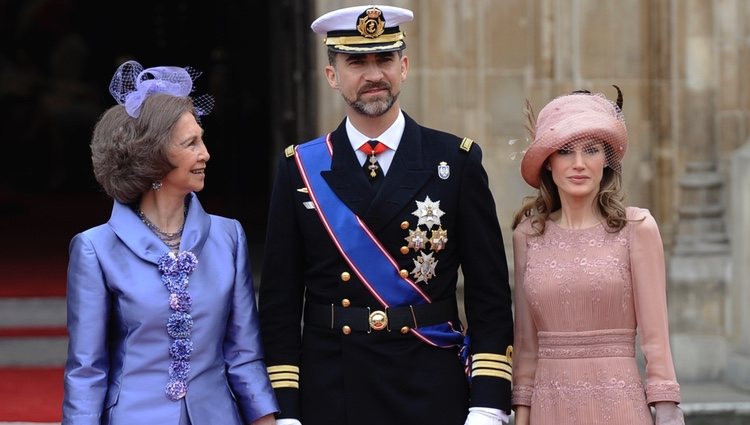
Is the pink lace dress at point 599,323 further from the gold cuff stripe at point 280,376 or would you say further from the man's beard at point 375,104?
the gold cuff stripe at point 280,376

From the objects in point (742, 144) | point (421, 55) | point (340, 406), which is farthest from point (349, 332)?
point (742, 144)

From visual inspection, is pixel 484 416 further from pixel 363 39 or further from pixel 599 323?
pixel 363 39

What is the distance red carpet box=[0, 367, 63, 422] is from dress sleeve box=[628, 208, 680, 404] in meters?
3.30

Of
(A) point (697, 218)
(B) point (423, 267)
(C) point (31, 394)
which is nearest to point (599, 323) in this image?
(B) point (423, 267)

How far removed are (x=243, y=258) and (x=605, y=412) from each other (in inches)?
46.7

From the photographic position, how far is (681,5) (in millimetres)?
8180

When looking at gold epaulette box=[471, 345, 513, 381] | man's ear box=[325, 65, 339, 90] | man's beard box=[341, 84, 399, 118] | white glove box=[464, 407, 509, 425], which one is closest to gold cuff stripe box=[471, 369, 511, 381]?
gold epaulette box=[471, 345, 513, 381]

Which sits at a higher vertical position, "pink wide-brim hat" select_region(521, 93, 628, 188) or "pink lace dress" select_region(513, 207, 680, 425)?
"pink wide-brim hat" select_region(521, 93, 628, 188)

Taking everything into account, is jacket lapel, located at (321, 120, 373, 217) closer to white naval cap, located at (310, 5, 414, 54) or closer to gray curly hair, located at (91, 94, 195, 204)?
white naval cap, located at (310, 5, 414, 54)

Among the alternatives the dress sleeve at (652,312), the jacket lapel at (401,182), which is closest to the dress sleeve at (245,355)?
the jacket lapel at (401,182)

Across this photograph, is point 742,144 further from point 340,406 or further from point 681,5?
point 340,406

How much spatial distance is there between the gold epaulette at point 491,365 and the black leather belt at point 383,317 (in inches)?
6.5

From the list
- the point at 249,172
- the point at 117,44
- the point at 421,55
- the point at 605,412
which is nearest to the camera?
the point at 605,412

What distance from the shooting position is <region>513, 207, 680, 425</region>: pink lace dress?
4293 millimetres
